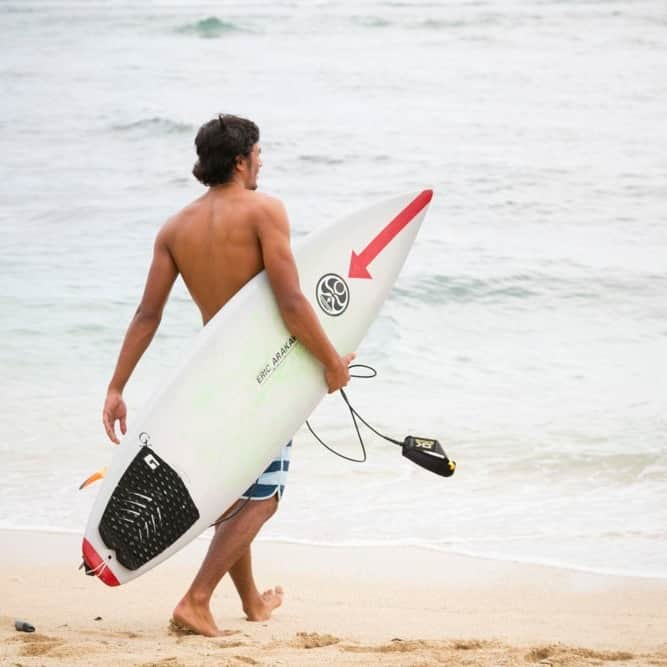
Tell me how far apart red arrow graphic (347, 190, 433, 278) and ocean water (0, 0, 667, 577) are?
1412mm

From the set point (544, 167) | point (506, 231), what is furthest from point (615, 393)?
point (544, 167)

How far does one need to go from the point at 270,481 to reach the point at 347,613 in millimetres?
649

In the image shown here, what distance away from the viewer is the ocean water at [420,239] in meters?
5.36

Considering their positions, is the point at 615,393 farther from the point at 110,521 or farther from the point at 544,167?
the point at 544,167

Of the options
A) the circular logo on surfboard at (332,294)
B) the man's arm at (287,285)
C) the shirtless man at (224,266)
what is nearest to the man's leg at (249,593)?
the shirtless man at (224,266)

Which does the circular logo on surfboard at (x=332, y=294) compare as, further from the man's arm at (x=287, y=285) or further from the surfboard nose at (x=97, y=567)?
the surfboard nose at (x=97, y=567)

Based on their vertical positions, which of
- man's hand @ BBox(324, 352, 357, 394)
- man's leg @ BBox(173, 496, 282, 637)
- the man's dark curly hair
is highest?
the man's dark curly hair

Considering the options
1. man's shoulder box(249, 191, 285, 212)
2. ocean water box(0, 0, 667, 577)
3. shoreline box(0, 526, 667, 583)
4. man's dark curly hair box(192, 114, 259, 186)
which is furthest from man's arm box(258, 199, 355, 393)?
ocean water box(0, 0, 667, 577)

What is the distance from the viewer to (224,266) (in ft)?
10.7

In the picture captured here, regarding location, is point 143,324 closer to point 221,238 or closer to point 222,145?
point 221,238

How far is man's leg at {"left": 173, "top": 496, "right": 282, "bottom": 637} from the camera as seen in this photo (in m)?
3.33

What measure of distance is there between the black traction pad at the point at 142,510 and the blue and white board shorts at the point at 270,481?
26cm

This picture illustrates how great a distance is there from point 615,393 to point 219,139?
4450mm

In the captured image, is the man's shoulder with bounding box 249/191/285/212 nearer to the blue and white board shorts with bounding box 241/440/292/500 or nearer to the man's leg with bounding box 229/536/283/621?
the blue and white board shorts with bounding box 241/440/292/500
